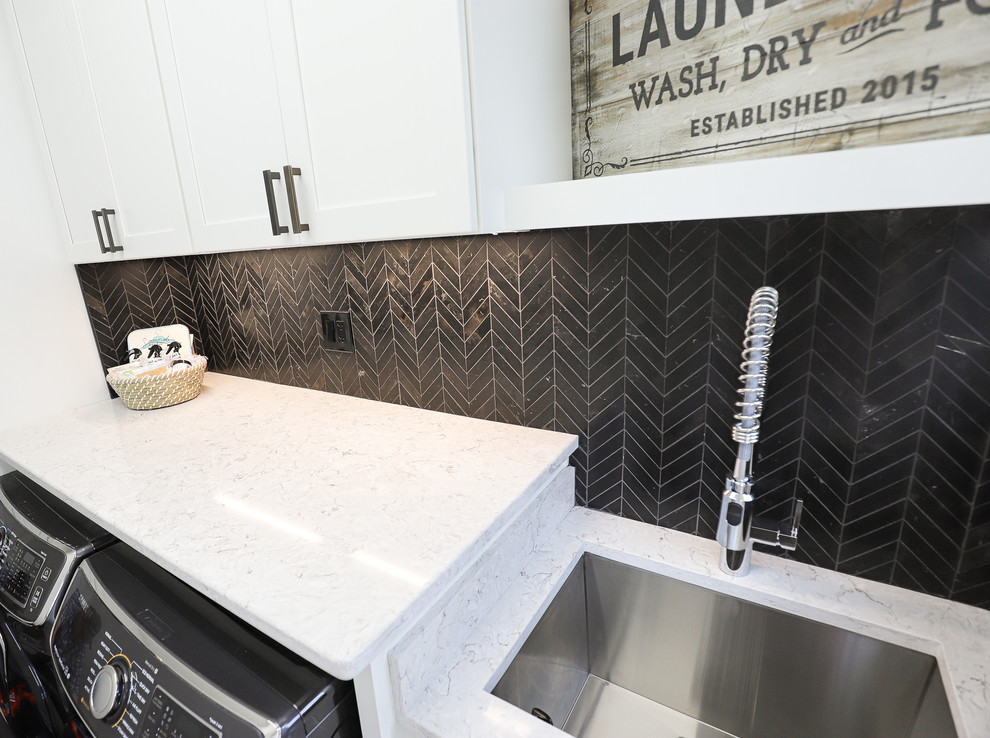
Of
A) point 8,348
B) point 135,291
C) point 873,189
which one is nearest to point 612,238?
point 873,189

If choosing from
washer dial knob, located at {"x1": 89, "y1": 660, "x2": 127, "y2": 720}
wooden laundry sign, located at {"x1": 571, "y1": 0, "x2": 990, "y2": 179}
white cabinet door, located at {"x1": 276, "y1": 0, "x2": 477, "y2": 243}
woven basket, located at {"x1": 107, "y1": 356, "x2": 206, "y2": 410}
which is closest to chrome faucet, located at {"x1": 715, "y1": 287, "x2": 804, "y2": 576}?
wooden laundry sign, located at {"x1": 571, "y1": 0, "x2": 990, "y2": 179}

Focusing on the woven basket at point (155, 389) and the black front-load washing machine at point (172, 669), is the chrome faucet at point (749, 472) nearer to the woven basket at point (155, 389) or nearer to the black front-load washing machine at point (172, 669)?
the black front-load washing machine at point (172, 669)

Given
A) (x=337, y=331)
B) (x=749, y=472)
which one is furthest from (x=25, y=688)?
(x=749, y=472)

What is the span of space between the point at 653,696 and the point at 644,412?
1.87 ft

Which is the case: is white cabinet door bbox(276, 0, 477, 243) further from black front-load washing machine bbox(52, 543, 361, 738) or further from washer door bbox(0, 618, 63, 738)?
washer door bbox(0, 618, 63, 738)

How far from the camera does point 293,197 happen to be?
86 cm

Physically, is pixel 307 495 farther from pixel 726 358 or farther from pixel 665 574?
pixel 726 358

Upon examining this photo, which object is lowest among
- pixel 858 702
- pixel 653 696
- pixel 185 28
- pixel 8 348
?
pixel 653 696

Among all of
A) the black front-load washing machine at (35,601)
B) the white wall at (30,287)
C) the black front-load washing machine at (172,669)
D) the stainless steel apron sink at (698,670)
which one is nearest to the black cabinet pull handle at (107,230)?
the white wall at (30,287)

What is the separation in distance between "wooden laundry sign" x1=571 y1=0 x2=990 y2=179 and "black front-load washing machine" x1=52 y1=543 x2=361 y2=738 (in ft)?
3.03

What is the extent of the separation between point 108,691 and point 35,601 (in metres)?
0.35

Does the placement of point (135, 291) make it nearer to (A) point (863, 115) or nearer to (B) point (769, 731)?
(A) point (863, 115)

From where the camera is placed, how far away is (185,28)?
923mm

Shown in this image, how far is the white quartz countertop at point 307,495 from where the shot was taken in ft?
2.04
